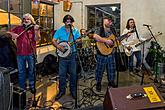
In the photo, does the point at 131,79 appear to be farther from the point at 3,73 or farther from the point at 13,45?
the point at 3,73

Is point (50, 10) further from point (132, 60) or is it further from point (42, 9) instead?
point (132, 60)

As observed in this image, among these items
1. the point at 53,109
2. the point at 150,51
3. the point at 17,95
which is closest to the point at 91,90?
the point at 53,109

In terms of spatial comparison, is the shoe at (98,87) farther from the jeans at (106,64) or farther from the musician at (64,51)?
the musician at (64,51)

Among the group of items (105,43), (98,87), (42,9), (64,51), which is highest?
(42,9)

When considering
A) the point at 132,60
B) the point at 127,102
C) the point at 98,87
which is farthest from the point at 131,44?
the point at 127,102

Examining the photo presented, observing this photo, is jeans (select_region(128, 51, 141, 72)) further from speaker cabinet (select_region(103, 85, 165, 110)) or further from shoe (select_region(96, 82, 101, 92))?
speaker cabinet (select_region(103, 85, 165, 110))

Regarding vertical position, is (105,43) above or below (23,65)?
above

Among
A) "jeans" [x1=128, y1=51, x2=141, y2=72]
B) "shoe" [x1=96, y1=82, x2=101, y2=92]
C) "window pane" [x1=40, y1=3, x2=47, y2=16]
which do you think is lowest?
"shoe" [x1=96, y1=82, x2=101, y2=92]

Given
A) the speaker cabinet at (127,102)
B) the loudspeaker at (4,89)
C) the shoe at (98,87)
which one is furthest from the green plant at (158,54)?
the loudspeaker at (4,89)

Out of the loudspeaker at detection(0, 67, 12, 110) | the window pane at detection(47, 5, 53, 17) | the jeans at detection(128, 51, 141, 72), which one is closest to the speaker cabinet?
the loudspeaker at detection(0, 67, 12, 110)

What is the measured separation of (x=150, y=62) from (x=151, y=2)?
1.75 m

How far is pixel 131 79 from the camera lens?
536 cm

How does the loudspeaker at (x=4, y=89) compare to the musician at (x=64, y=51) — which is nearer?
the loudspeaker at (x=4, y=89)

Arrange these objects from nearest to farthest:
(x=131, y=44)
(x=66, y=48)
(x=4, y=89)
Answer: (x=4, y=89)
(x=66, y=48)
(x=131, y=44)
